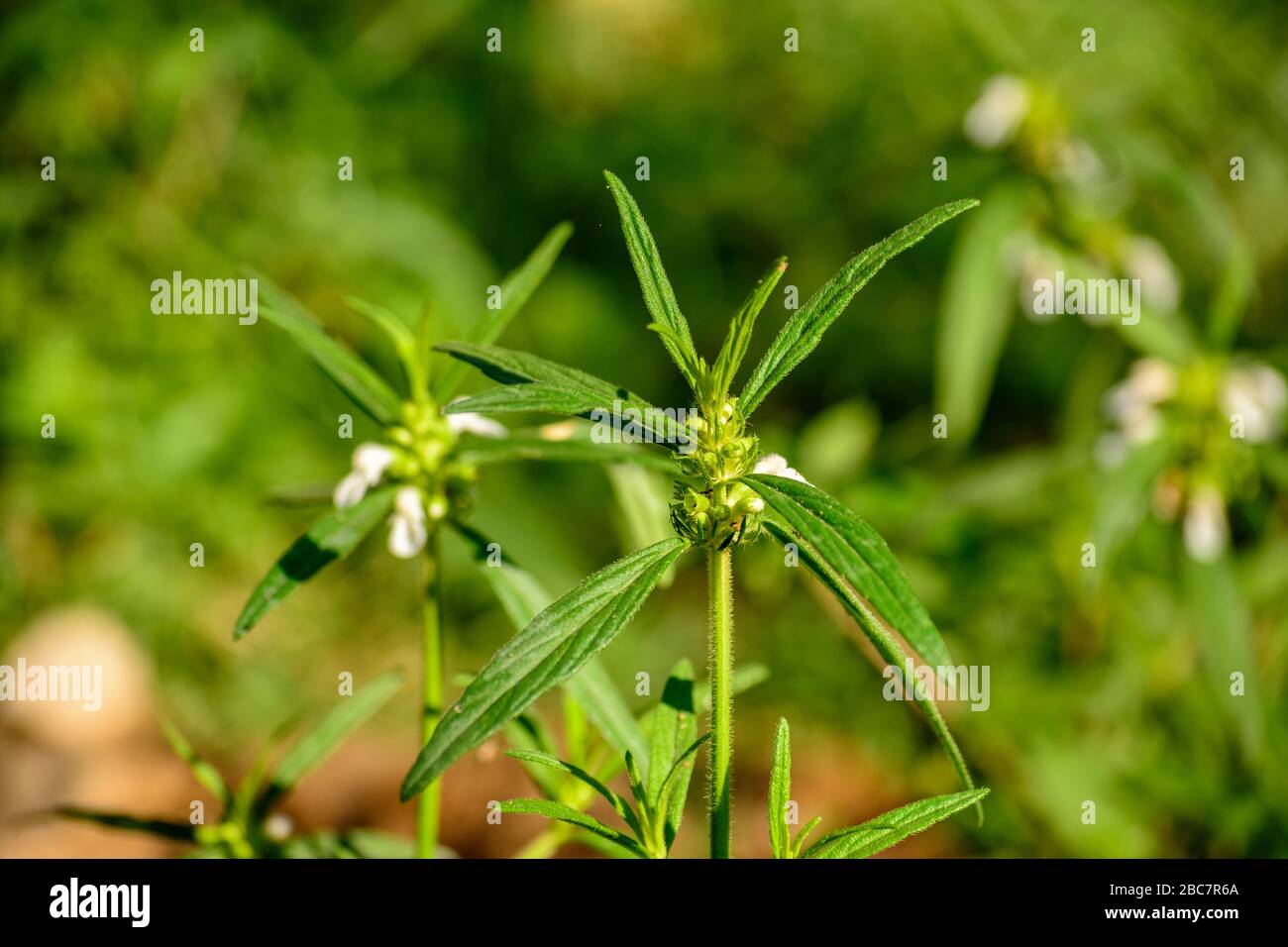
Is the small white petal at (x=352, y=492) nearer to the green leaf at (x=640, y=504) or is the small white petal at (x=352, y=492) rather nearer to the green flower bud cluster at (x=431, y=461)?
the green flower bud cluster at (x=431, y=461)

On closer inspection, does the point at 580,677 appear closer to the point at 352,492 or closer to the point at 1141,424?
the point at 352,492

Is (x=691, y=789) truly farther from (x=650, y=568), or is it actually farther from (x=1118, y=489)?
(x=650, y=568)

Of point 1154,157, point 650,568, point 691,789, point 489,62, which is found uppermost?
point 489,62

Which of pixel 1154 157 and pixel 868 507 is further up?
pixel 1154 157

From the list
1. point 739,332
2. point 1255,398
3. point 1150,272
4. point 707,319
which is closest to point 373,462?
point 739,332

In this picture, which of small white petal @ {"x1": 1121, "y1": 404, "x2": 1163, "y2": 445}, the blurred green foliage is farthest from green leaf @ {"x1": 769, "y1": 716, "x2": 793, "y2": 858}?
small white petal @ {"x1": 1121, "y1": 404, "x2": 1163, "y2": 445}

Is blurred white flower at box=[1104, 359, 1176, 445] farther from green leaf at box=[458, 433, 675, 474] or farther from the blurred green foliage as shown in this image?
green leaf at box=[458, 433, 675, 474]
